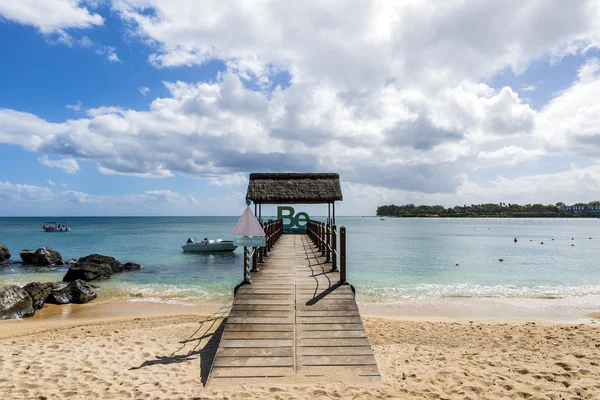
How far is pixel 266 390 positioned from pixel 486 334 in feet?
25.7

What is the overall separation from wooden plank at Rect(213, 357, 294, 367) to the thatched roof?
1089cm

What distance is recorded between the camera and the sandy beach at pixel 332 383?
218 inches

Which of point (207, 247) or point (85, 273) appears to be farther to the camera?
point (207, 247)

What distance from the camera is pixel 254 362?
5965 millimetres

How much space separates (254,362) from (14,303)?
11.9 metres

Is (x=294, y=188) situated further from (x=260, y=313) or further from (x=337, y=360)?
(x=337, y=360)

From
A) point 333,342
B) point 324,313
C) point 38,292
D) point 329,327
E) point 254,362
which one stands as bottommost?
point 38,292

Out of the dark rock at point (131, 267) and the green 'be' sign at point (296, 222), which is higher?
the green 'be' sign at point (296, 222)

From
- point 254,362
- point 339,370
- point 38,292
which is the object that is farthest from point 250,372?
point 38,292

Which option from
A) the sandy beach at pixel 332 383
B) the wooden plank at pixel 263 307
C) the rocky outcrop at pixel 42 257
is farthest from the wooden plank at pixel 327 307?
the rocky outcrop at pixel 42 257

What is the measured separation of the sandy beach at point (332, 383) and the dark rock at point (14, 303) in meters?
1.33

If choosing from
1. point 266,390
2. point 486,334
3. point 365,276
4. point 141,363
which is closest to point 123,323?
point 141,363

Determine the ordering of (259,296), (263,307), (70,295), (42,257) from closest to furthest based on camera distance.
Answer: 1. (263,307)
2. (259,296)
3. (70,295)
4. (42,257)

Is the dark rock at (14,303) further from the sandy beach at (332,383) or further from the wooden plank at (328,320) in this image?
the wooden plank at (328,320)
